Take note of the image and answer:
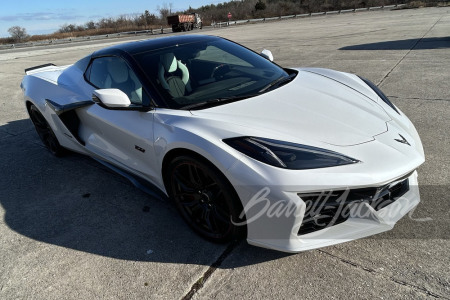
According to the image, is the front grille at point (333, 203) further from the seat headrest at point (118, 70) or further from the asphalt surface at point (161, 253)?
the seat headrest at point (118, 70)

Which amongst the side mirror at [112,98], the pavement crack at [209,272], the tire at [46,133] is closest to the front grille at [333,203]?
the pavement crack at [209,272]

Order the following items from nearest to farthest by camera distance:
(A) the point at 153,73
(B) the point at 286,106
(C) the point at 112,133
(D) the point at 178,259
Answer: (D) the point at 178,259 → (B) the point at 286,106 → (A) the point at 153,73 → (C) the point at 112,133

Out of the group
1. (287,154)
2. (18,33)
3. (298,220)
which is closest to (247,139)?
(287,154)

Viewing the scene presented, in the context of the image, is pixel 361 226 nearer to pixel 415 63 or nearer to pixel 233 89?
pixel 233 89

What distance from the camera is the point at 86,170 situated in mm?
3844

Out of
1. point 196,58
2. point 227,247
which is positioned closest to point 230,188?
point 227,247

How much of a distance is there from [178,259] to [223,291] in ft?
1.47

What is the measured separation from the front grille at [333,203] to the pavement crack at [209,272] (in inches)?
23.3

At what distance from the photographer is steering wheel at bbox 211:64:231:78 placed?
304 cm

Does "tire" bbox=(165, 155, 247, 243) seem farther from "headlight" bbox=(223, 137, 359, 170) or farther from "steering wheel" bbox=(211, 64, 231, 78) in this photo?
"steering wheel" bbox=(211, 64, 231, 78)

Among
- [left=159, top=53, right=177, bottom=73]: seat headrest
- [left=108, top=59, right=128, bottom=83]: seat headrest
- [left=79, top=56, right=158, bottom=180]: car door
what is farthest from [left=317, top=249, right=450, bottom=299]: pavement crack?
[left=108, top=59, right=128, bottom=83]: seat headrest

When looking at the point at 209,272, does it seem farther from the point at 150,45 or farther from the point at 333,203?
the point at 150,45

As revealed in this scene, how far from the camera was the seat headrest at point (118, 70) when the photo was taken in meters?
2.98

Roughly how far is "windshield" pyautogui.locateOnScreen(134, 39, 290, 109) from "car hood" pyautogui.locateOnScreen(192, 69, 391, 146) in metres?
0.18
